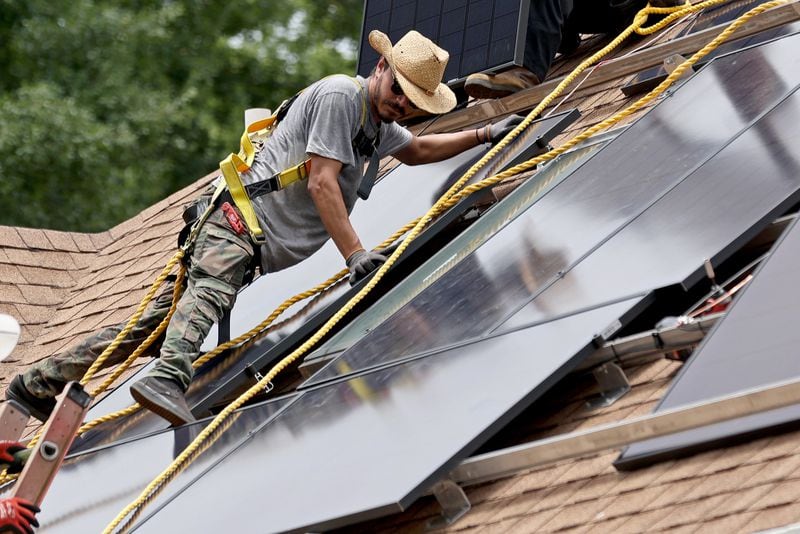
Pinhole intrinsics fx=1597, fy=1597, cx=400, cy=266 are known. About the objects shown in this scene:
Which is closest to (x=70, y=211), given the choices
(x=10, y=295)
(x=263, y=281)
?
(x=10, y=295)

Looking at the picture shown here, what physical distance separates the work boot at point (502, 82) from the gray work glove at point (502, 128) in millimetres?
688

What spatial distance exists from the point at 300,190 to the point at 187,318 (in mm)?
773

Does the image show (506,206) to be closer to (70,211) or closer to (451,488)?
(451,488)

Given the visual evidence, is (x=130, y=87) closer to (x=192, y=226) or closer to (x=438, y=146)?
(x=438, y=146)

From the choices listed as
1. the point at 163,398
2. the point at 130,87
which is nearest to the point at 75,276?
the point at 163,398

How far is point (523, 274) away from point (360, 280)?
1.08 meters

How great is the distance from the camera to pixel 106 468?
601 cm

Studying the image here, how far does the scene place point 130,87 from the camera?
23.0 metres

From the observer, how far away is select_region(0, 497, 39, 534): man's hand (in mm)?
5019

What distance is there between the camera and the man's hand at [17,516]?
198 inches

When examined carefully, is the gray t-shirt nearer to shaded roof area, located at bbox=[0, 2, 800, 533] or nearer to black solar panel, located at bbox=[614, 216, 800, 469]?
shaded roof area, located at bbox=[0, 2, 800, 533]

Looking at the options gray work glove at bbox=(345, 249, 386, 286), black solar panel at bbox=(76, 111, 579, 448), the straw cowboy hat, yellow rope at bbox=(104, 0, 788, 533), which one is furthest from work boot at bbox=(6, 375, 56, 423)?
the straw cowboy hat

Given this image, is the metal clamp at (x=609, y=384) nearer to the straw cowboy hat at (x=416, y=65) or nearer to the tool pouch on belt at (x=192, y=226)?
the straw cowboy hat at (x=416, y=65)

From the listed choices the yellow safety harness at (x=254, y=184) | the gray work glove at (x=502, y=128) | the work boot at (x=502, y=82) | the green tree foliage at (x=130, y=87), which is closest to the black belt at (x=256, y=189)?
the yellow safety harness at (x=254, y=184)
